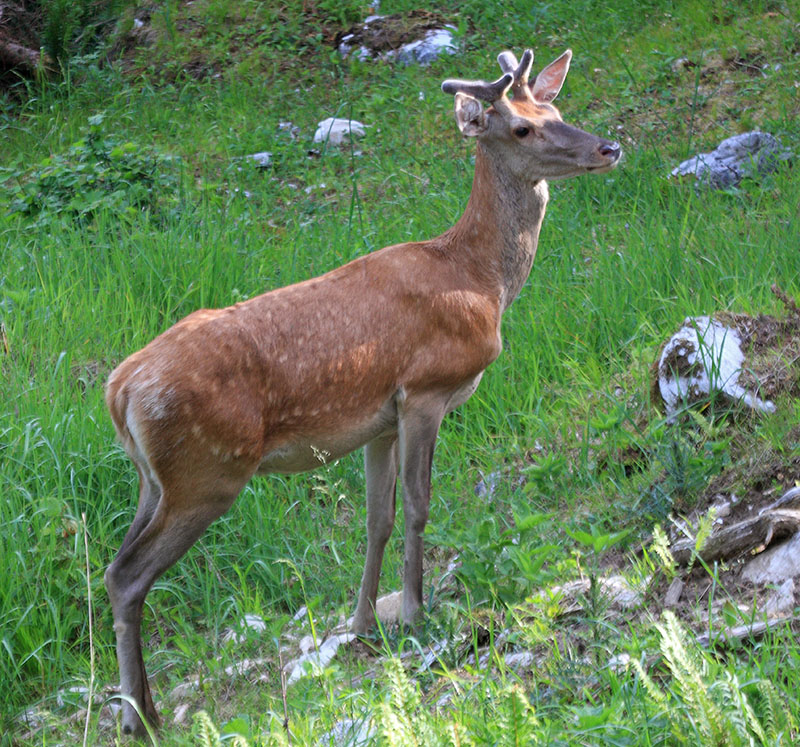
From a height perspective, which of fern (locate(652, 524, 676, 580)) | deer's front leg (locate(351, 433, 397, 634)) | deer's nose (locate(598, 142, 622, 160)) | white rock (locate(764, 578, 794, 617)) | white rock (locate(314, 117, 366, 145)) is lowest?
white rock (locate(314, 117, 366, 145))

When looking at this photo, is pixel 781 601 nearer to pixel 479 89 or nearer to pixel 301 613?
pixel 301 613

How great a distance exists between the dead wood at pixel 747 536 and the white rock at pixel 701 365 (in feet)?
3.94

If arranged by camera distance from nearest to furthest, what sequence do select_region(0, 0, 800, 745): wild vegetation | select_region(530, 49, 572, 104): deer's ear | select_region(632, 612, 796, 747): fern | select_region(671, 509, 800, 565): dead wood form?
select_region(632, 612, 796, 747): fern
select_region(0, 0, 800, 745): wild vegetation
select_region(671, 509, 800, 565): dead wood
select_region(530, 49, 572, 104): deer's ear

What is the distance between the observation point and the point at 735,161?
26.5 ft

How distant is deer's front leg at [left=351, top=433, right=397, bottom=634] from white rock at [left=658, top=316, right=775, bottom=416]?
1462 millimetres

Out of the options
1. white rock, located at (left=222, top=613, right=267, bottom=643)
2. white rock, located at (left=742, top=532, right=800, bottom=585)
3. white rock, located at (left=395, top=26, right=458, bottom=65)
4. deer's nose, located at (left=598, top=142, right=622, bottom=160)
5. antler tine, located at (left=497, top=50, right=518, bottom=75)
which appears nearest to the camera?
white rock, located at (left=742, top=532, right=800, bottom=585)

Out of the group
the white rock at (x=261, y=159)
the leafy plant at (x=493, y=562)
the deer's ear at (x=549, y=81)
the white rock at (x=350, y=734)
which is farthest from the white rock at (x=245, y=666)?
the white rock at (x=261, y=159)

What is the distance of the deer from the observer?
4273mm

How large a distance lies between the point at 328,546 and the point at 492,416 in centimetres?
131

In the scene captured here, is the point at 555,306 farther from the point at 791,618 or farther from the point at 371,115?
the point at 371,115

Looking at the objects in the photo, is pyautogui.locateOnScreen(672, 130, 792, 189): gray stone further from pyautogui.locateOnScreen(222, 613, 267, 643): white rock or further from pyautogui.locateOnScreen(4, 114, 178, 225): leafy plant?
pyautogui.locateOnScreen(222, 613, 267, 643): white rock

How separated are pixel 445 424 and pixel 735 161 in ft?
11.3

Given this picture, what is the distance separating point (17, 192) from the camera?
9680 millimetres

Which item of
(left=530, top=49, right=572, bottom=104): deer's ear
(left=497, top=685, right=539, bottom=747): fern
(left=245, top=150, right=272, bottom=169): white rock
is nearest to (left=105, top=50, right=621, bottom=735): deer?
(left=530, top=49, right=572, bottom=104): deer's ear
